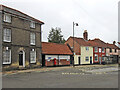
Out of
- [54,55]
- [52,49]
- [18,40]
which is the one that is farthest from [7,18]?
[52,49]

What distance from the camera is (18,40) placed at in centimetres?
2766

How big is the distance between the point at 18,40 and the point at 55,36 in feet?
173

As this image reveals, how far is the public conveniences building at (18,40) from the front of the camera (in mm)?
25234

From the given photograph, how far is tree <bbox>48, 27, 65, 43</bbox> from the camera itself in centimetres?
7921

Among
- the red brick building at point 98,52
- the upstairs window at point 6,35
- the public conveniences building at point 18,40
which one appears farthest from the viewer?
the red brick building at point 98,52

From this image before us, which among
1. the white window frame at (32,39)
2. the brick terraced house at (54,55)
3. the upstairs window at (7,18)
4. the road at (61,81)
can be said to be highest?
the upstairs window at (7,18)

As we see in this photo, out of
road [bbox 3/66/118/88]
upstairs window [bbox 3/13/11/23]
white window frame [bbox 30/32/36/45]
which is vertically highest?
upstairs window [bbox 3/13/11/23]

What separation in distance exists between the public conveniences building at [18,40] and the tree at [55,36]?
46.9 m

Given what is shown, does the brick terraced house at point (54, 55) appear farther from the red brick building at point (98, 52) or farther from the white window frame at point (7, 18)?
the red brick building at point (98, 52)

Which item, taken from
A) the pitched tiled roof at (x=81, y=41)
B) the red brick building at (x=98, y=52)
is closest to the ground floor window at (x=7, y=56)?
the pitched tiled roof at (x=81, y=41)

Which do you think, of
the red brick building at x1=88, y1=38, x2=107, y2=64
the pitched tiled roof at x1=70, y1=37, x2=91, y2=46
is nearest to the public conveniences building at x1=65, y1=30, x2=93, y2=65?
the pitched tiled roof at x1=70, y1=37, x2=91, y2=46

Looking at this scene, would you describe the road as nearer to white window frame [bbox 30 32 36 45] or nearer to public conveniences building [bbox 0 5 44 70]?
public conveniences building [bbox 0 5 44 70]

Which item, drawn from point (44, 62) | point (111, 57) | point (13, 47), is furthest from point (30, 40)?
point (111, 57)

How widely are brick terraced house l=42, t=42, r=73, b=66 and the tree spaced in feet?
117
